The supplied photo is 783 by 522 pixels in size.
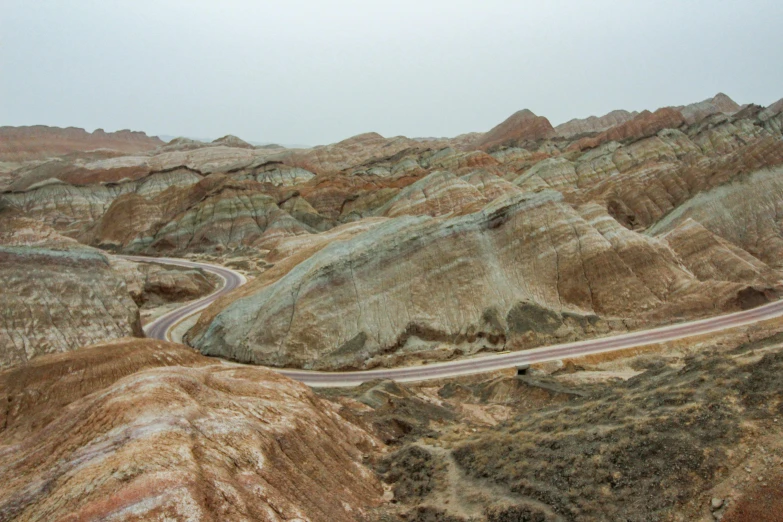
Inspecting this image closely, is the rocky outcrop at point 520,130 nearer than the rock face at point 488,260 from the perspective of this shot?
No

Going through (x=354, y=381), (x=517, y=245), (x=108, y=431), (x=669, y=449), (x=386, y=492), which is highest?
(x=517, y=245)

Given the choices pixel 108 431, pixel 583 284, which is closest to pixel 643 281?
pixel 583 284

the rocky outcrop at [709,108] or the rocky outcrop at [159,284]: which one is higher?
the rocky outcrop at [709,108]

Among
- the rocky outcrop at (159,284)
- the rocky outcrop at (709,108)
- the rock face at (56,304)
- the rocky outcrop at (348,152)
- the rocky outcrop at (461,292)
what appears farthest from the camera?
the rocky outcrop at (348,152)

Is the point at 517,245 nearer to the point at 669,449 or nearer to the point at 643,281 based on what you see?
the point at 643,281

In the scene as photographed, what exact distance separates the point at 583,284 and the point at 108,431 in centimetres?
3636

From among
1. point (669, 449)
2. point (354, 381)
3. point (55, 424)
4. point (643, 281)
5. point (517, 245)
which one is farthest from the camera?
point (517, 245)

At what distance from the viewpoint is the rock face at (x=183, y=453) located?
10109 mm

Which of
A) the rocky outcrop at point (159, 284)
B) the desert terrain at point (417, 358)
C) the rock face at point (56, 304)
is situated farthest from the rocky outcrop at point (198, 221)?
the rock face at point (56, 304)

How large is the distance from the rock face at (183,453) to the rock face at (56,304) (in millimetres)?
10219

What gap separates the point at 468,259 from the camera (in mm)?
40688

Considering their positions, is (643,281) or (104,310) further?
(643,281)

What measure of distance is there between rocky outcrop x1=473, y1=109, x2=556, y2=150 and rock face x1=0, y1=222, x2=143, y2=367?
5369 inches

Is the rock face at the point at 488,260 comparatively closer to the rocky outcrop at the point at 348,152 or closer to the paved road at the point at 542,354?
the paved road at the point at 542,354
